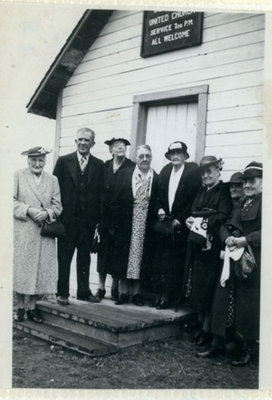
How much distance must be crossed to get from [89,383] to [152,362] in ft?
2.22

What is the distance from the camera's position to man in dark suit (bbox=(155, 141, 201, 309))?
16.6 feet

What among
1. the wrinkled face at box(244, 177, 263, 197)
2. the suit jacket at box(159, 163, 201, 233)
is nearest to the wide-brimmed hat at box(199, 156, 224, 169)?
the suit jacket at box(159, 163, 201, 233)

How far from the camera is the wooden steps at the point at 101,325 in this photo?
452 cm

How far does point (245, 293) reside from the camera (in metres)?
4.34

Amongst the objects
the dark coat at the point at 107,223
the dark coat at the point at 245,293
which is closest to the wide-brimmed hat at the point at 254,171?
the dark coat at the point at 245,293

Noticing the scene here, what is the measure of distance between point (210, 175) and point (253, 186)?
0.57 meters

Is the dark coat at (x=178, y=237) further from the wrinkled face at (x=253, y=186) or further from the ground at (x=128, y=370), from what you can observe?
the ground at (x=128, y=370)

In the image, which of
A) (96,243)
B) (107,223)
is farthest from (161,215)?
(96,243)

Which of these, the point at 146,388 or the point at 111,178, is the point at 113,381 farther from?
the point at 111,178

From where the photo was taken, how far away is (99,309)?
5047mm

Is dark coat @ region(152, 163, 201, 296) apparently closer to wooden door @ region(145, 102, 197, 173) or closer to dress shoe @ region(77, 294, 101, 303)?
wooden door @ region(145, 102, 197, 173)

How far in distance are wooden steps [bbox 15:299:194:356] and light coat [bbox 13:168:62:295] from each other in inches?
12.8

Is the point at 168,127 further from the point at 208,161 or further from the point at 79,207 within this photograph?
the point at 79,207

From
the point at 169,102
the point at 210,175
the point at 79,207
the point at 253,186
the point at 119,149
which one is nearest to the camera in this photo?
the point at 253,186
